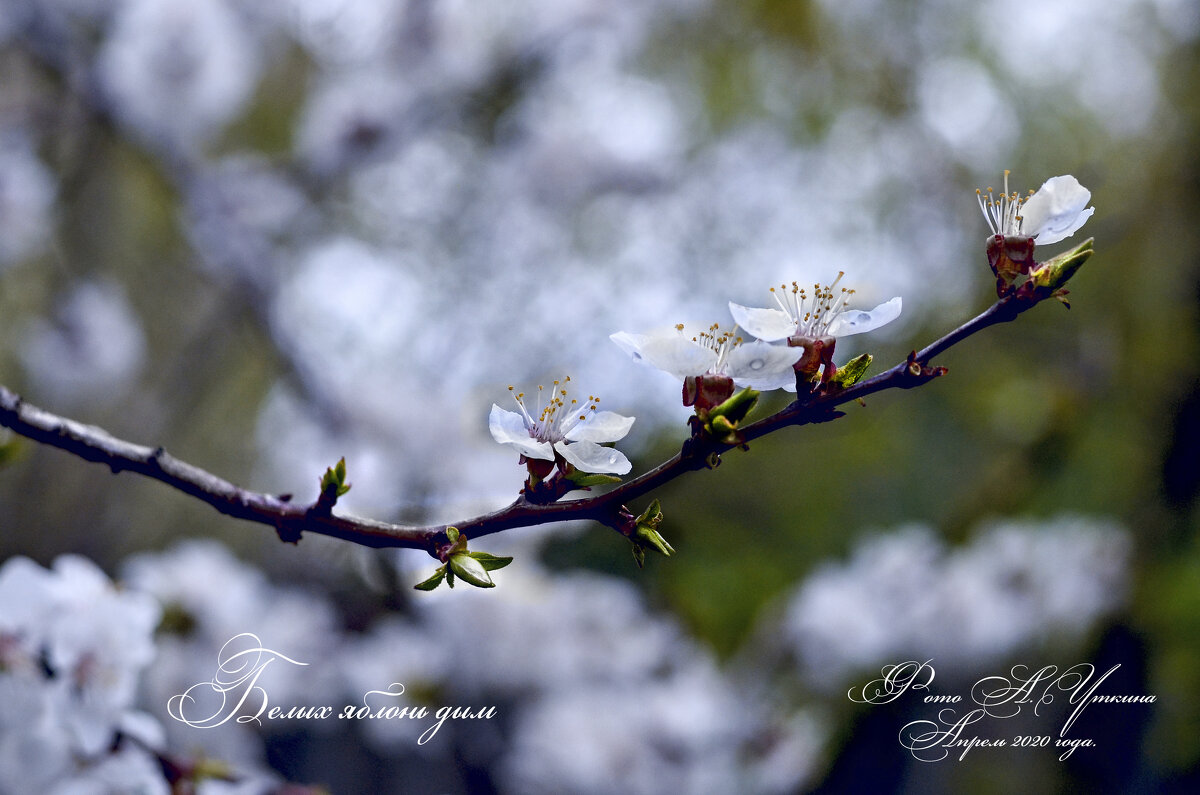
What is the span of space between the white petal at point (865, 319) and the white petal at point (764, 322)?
0.08 feet

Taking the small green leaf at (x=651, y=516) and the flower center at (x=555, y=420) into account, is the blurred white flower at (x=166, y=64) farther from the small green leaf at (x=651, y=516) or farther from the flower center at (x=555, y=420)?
the small green leaf at (x=651, y=516)

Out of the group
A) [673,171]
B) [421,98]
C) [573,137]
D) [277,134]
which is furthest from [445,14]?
[277,134]

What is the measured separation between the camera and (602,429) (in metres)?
0.39

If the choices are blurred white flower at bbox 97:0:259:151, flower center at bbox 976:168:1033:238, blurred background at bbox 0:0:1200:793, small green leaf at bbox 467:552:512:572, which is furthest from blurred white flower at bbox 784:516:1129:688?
blurred white flower at bbox 97:0:259:151

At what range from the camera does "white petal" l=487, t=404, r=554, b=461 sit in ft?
1.23

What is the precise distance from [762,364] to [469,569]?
17 cm

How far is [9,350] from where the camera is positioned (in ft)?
6.42

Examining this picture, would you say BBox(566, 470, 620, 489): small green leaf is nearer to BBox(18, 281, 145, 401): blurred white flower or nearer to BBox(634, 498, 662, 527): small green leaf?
BBox(634, 498, 662, 527): small green leaf

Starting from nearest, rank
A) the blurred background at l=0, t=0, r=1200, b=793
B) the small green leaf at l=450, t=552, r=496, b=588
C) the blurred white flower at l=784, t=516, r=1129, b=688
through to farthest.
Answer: the small green leaf at l=450, t=552, r=496, b=588 → the blurred background at l=0, t=0, r=1200, b=793 → the blurred white flower at l=784, t=516, r=1129, b=688

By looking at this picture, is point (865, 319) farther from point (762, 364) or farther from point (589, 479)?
point (589, 479)

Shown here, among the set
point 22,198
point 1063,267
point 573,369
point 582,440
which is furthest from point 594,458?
point 22,198

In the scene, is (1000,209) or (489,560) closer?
(489,560)

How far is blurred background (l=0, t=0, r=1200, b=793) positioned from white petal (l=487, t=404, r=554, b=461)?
694 mm

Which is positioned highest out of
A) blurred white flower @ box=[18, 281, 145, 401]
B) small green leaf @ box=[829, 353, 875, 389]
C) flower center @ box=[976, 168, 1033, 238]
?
blurred white flower @ box=[18, 281, 145, 401]
